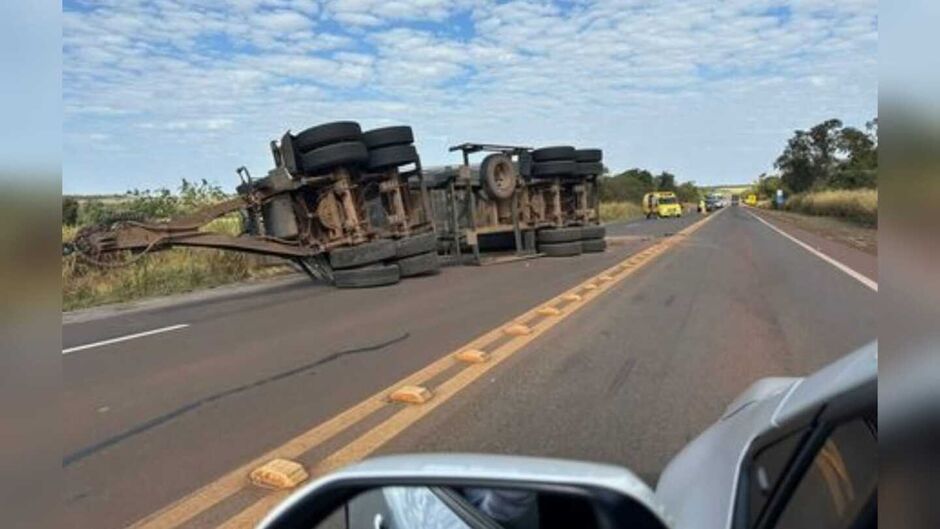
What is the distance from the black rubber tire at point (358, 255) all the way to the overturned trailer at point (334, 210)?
2 centimetres

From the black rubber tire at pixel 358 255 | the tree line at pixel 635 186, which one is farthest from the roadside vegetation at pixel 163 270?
the tree line at pixel 635 186

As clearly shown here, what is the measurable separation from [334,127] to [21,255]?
12713 millimetres

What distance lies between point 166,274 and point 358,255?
15.1 feet

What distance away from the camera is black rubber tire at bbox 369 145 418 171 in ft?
45.7

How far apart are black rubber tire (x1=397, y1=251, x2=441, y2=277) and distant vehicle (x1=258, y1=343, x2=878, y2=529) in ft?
40.4

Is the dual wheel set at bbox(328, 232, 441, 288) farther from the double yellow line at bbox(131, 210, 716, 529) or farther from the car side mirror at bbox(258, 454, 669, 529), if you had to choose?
the car side mirror at bbox(258, 454, 669, 529)

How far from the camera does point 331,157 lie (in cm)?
1316

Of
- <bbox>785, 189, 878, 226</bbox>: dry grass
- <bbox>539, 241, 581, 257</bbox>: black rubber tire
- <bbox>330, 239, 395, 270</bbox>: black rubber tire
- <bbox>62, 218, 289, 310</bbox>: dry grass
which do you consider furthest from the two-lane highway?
<bbox>785, 189, 878, 226</bbox>: dry grass

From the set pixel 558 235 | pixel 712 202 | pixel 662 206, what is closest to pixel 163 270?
pixel 558 235

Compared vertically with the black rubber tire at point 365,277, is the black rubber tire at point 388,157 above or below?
above

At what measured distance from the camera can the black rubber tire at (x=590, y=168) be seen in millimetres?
19547

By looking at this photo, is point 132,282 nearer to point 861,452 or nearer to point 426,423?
point 426,423

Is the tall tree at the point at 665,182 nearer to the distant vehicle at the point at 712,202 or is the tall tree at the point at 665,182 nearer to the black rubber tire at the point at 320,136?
the distant vehicle at the point at 712,202

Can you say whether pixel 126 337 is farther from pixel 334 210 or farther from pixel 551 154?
pixel 551 154
